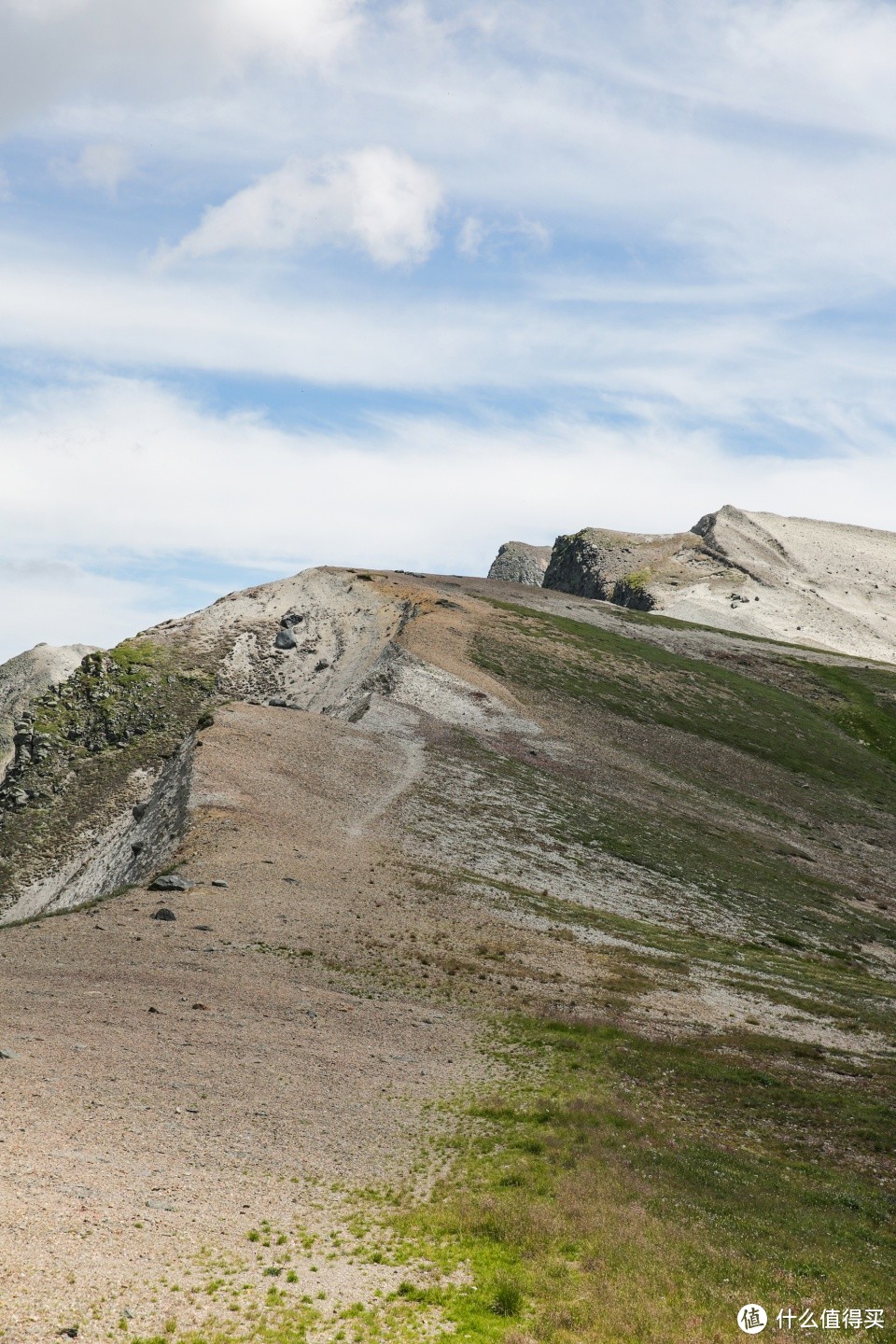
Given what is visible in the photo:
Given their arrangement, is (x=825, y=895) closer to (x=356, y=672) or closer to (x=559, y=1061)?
(x=559, y=1061)

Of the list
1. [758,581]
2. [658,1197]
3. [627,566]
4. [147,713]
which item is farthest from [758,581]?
[658,1197]

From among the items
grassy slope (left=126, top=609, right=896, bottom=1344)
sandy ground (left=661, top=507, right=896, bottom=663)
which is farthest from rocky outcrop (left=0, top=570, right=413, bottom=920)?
sandy ground (left=661, top=507, right=896, bottom=663)

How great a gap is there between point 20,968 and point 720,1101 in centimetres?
2495

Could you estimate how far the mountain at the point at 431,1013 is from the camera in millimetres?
18672

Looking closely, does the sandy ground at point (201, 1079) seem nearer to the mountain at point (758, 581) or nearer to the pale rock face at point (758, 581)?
the mountain at point (758, 581)

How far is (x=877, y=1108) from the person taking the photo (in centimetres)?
3108

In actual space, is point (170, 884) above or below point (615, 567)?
below

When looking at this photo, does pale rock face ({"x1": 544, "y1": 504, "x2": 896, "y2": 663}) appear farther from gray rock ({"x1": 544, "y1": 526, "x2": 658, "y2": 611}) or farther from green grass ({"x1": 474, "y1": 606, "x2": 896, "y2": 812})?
green grass ({"x1": 474, "y1": 606, "x2": 896, "y2": 812})

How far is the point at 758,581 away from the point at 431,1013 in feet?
500

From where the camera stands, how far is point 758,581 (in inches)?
6900

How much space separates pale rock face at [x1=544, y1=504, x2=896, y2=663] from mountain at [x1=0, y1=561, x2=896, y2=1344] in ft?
224

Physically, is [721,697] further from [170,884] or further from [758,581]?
[758,581]

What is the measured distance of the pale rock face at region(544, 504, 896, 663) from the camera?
160 m

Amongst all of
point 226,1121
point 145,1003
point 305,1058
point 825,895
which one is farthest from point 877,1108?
point 825,895
